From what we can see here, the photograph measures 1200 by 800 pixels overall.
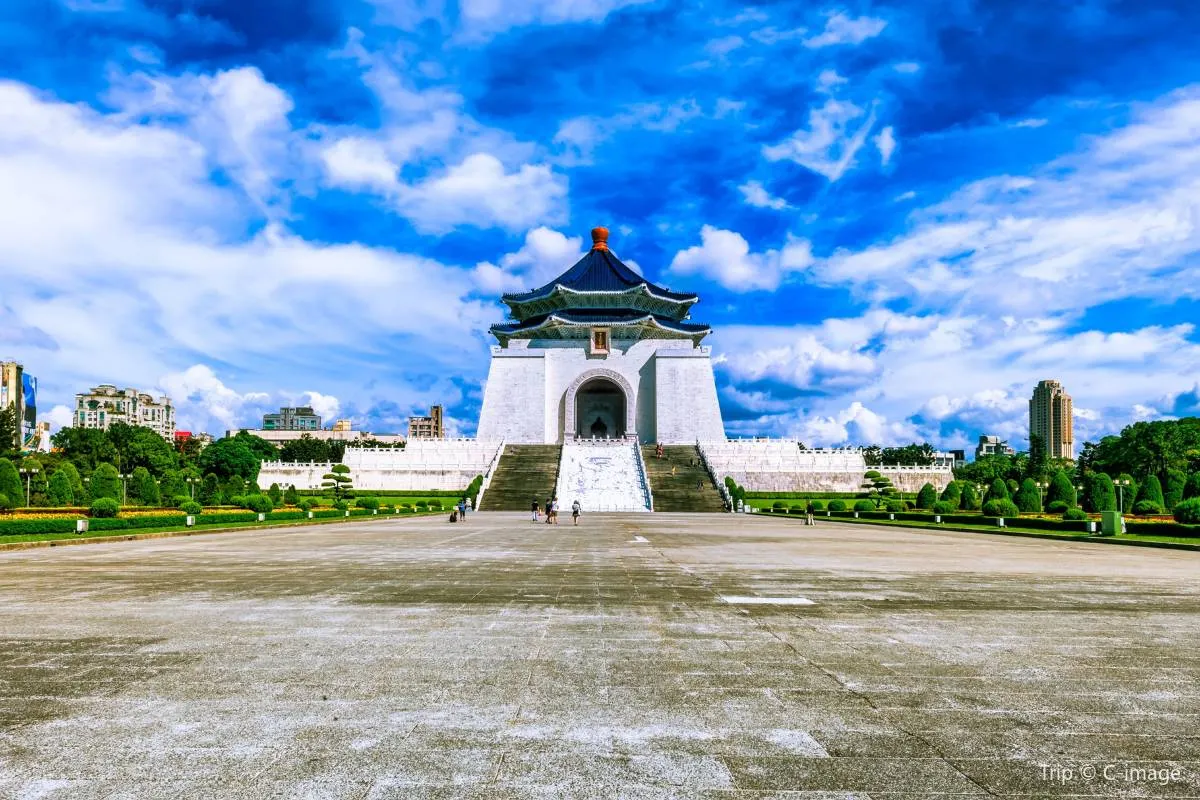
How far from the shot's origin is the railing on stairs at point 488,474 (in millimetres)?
35688

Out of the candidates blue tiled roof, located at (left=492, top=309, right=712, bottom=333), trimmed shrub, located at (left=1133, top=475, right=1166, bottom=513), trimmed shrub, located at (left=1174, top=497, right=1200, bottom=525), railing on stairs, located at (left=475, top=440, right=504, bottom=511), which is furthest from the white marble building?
trimmed shrub, located at (left=1174, top=497, right=1200, bottom=525)

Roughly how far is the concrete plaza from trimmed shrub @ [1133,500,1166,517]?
20.0m

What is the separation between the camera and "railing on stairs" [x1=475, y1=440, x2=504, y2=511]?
35688 millimetres

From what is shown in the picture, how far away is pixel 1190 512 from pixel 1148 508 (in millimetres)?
8725

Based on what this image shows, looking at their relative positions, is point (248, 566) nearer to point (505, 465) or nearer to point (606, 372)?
point (505, 465)

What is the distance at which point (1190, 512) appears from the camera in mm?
18312

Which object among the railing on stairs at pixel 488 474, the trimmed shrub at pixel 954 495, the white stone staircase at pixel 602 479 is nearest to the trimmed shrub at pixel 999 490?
the trimmed shrub at pixel 954 495

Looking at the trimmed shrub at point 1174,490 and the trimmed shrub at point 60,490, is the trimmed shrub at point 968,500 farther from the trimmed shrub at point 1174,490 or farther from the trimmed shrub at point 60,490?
the trimmed shrub at point 60,490

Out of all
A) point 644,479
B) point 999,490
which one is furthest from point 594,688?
point 644,479

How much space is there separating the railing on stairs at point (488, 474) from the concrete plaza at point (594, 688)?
26.4 m

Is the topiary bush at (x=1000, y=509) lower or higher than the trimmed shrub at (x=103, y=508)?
lower

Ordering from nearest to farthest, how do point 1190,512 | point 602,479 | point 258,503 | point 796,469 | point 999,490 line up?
point 1190,512 → point 258,503 → point 999,490 → point 602,479 → point 796,469

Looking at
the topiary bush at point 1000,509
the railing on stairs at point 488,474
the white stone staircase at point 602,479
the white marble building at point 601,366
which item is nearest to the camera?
the topiary bush at point 1000,509

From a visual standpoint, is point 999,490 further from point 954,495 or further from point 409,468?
point 409,468
